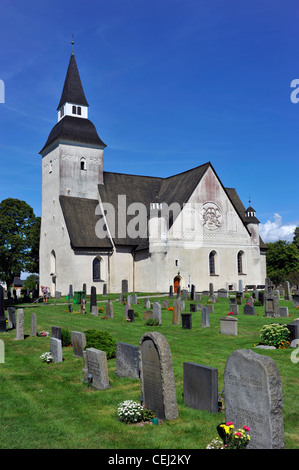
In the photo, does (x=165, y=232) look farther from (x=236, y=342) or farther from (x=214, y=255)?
(x=236, y=342)

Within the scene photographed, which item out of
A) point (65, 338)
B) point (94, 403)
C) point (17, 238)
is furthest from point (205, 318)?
point (17, 238)

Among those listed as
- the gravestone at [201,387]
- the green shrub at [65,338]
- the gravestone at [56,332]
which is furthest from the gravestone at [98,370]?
the green shrub at [65,338]

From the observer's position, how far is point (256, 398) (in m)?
6.02

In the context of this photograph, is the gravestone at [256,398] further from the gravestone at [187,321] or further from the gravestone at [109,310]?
the gravestone at [109,310]

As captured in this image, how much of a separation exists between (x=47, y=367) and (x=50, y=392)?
7.75 ft

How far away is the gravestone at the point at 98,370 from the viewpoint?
31.0 ft

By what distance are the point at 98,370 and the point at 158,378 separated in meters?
2.32

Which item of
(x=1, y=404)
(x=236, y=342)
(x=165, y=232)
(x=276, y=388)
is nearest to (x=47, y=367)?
(x=1, y=404)

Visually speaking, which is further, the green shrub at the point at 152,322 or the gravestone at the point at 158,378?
the green shrub at the point at 152,322

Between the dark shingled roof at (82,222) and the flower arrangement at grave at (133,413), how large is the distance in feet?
107

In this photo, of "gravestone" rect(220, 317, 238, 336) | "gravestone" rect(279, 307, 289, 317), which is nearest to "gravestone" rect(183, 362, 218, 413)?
"gravestone" rect(220, 317, 238, 336)

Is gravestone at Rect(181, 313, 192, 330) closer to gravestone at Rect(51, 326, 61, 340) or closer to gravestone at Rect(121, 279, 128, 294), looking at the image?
gravestone at Rect(51, 326, 61, 340)

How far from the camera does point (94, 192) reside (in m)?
45.1

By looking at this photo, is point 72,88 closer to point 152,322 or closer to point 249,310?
point 249,310
